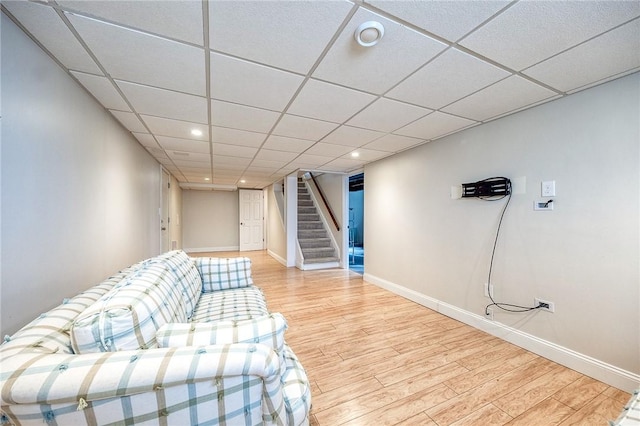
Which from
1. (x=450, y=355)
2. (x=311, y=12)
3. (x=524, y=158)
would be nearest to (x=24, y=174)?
(x=311, y=12)

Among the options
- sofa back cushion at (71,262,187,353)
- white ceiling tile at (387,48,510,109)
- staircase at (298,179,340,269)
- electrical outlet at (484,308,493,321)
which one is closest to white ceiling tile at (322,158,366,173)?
staircase at (298,179,340,269)

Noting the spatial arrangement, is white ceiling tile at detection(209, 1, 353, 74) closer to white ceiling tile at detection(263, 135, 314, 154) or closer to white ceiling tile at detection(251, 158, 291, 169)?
white ceiling tile at detection(263, 135, 314, 154)

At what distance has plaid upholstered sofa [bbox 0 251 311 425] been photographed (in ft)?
2.35

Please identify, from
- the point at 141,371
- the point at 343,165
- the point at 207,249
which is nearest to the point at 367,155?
the point at 343,165

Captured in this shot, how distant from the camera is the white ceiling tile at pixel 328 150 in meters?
3.24

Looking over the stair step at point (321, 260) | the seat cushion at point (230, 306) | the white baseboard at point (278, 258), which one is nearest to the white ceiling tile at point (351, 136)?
the seat cushion at point (230, 306)

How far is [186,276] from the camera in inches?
77.5

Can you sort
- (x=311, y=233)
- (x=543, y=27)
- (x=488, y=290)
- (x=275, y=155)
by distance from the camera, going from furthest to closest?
(x=311, y=233)
(x=275, y=155)
(x=488, y=290)
(x=543, y=27)

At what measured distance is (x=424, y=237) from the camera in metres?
3.20

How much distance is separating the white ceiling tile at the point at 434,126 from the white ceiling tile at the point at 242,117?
1.41 metres

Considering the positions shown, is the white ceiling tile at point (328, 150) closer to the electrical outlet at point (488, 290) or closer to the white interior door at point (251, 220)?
the electrical outlet at point (488, 290)

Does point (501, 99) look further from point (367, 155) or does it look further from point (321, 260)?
point (321, 260)

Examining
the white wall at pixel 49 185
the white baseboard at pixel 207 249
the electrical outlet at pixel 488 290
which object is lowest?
the white baseboard at pixel 207 249

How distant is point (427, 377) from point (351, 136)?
7.87ft
